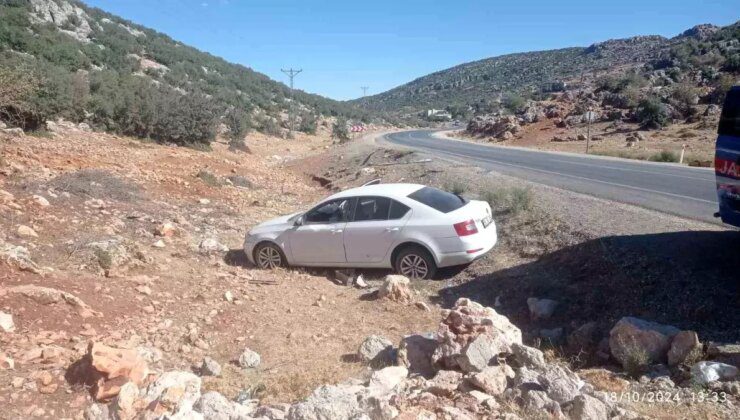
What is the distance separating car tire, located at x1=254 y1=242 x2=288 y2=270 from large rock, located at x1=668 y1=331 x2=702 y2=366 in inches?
235

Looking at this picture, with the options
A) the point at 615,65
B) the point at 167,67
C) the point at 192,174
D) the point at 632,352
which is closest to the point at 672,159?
the point at 192,174

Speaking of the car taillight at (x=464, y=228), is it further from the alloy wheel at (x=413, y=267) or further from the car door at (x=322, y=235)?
the car door at (x=322, y=235)

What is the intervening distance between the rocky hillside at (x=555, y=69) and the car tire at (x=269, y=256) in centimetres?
4817

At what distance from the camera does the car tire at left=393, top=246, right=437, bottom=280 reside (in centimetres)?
838

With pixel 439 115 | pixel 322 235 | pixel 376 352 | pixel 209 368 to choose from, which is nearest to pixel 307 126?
pixel 322 235

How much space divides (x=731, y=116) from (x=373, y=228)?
4783 millimetres

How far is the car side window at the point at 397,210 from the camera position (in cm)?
845

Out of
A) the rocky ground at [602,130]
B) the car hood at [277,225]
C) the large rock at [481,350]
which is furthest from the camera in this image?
the rocky ground at [602,130]

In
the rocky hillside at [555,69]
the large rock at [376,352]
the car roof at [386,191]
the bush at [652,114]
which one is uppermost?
the rocky hillside at [555,69]

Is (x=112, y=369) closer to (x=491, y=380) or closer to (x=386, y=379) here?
(x=386, y=379)

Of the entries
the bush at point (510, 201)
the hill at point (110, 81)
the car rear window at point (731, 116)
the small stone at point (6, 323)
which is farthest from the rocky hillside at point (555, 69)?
the small stone at point (6, 323)

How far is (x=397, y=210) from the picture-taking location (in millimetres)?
8508

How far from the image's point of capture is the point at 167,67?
57000 mm

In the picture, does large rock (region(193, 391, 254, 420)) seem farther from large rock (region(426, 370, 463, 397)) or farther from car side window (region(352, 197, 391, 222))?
car side window (region(352, 197, 391, 222))
